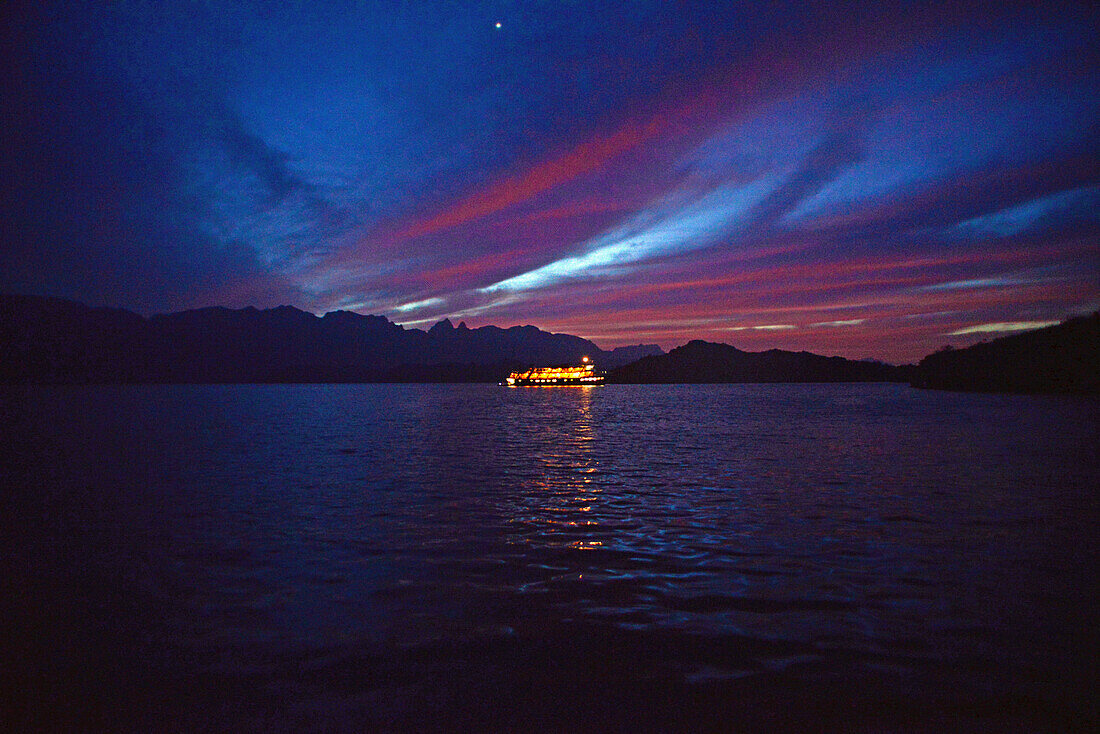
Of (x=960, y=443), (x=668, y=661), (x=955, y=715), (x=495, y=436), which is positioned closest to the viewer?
(x=955, y=715)

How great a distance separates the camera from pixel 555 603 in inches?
458

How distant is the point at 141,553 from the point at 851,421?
68.6 m

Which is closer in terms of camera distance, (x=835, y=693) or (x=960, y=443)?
(x=835, y=693)

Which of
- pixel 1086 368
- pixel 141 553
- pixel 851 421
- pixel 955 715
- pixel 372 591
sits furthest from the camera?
pixel 1086 368

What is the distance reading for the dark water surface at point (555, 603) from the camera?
7.93m

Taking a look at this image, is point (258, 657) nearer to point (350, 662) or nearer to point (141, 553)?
point (350, 662)

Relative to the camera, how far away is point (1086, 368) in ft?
541

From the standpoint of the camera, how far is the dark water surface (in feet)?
26.0

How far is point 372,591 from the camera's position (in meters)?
12.5

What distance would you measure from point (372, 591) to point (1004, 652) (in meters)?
12.1

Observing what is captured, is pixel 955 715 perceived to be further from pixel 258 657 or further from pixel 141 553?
pixel 141 553

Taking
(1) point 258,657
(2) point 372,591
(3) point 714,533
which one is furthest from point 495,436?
(1) point 258,657

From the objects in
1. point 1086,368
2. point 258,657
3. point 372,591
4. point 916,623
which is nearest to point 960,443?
point 916,623

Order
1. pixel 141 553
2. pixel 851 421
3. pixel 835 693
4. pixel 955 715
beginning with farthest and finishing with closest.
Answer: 1. pixel 851 421
2. pixel 141 553
3. pixel 835 693
4. pixel 955 715
